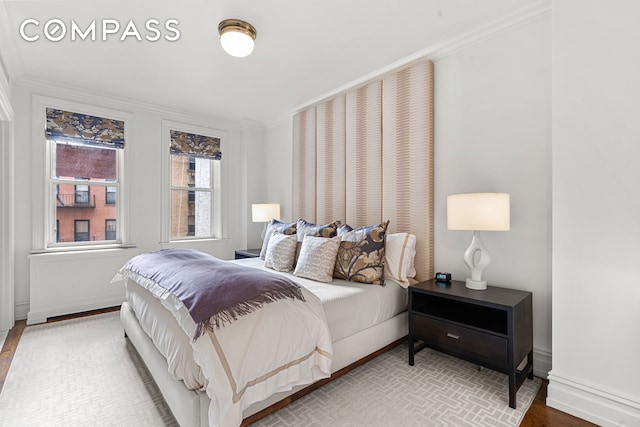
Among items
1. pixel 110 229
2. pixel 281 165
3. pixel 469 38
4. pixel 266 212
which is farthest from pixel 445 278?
pixel 110 229

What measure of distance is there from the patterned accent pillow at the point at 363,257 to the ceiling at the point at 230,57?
5.31ft

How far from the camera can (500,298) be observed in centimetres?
199

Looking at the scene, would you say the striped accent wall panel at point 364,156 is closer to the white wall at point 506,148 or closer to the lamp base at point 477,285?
the white wall at point 506,148

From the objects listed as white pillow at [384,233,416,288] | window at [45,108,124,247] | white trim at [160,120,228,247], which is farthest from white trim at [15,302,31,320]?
Result: white pillow at [384,233,416,288]

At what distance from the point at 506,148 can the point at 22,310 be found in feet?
16.4

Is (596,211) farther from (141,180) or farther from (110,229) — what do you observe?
(110,229)

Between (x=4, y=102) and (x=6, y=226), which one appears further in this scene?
(x=6, y=226)

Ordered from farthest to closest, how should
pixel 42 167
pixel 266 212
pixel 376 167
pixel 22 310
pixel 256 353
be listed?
1. pixel 266 212
2. pixel 42 167
3. pixel 22 310
4. pixel 376 167
5. pixel 256 353

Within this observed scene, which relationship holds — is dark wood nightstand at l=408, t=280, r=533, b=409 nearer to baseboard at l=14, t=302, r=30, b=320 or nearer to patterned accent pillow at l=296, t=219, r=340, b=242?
patterned accent pillow at l=296, t=219, r=340, b=242

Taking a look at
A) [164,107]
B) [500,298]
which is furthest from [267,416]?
[164,107]

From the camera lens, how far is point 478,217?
2.06 m

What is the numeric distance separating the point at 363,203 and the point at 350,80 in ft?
4.44

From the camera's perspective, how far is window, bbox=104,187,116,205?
3.84 metres

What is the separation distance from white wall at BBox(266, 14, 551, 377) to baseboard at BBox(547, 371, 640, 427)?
36 centimetres
